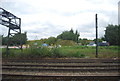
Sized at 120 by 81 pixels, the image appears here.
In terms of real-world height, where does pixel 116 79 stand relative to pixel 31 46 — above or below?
below

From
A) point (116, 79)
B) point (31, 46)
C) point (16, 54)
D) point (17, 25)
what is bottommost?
point (116, 79)

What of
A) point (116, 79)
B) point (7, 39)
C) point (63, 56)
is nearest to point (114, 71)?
point (116, 79)

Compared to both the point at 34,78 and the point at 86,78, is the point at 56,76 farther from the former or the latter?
the point at 86,78

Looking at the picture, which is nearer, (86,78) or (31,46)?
(86,78)

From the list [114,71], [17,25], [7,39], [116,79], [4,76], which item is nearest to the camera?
[116,79]

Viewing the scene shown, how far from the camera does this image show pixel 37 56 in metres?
12.2

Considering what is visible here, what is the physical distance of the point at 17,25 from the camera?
16453 millimetres

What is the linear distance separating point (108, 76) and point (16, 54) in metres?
10.3

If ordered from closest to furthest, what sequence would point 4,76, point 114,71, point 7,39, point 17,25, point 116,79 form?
1. point 116,79
2. point 4,76
3. point 114,71
4. point 7,39
5. point 17,25

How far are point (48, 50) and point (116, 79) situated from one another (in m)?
8.17

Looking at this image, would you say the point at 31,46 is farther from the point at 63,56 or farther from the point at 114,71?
the point at 114,71

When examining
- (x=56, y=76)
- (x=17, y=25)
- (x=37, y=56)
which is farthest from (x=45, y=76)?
(x=17, y=25)

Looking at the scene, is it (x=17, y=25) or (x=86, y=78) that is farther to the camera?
(x=17, y=25)

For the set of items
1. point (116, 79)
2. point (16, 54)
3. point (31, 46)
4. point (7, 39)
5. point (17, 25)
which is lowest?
point (116, 79)
